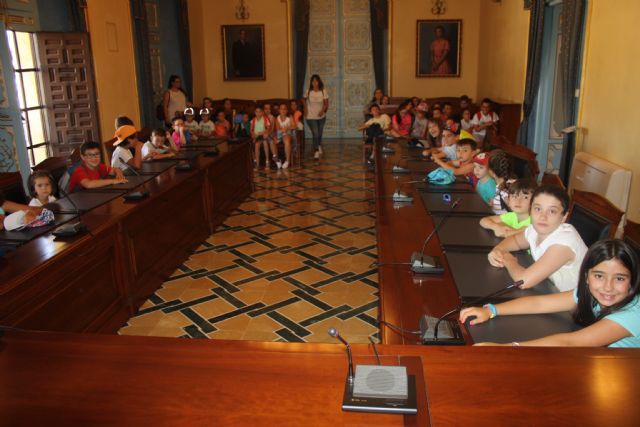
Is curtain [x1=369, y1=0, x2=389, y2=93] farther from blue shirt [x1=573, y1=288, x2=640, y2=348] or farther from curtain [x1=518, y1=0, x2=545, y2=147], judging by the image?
blue shirt [x1=573, y1=288, x2=640, y2=348]

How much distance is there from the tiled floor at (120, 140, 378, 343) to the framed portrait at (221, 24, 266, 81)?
6260 millimetres

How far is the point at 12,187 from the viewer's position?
15.0 ft

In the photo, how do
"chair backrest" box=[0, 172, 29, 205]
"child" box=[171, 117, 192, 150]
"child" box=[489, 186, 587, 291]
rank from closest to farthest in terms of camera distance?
"child" box=[489, 186, 587, 291], "chair backrest" box=[0, 172, 29, 205], "child" box=[171, 117, 192, 150]

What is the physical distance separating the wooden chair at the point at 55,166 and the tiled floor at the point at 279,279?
1.47 meters

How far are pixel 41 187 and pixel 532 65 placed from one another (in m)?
6.57

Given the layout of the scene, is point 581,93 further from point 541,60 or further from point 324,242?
point 324,242

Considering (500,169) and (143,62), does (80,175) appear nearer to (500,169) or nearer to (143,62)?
(500,169)

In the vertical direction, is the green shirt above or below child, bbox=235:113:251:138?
above

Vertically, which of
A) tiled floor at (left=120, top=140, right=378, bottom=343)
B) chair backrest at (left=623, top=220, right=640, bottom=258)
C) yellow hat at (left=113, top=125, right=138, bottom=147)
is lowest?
tiled floor at (left=120, top=140, right=378, bottom=343)

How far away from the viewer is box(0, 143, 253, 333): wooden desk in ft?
9.89

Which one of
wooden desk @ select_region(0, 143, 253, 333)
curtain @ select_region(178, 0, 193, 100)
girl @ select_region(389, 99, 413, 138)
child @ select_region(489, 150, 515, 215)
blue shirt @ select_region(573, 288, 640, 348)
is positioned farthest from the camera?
curtain @ select_region(178, 0, 193, 100)

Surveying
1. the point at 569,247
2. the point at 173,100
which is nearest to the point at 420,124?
the point at 173,100

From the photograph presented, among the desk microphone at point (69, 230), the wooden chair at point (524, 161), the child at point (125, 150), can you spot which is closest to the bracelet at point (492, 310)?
the desk microphone at point (69, 230)

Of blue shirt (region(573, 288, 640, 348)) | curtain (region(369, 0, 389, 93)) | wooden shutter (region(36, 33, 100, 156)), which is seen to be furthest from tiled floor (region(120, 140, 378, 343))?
curtain (region(369, 0, 389, 93))
